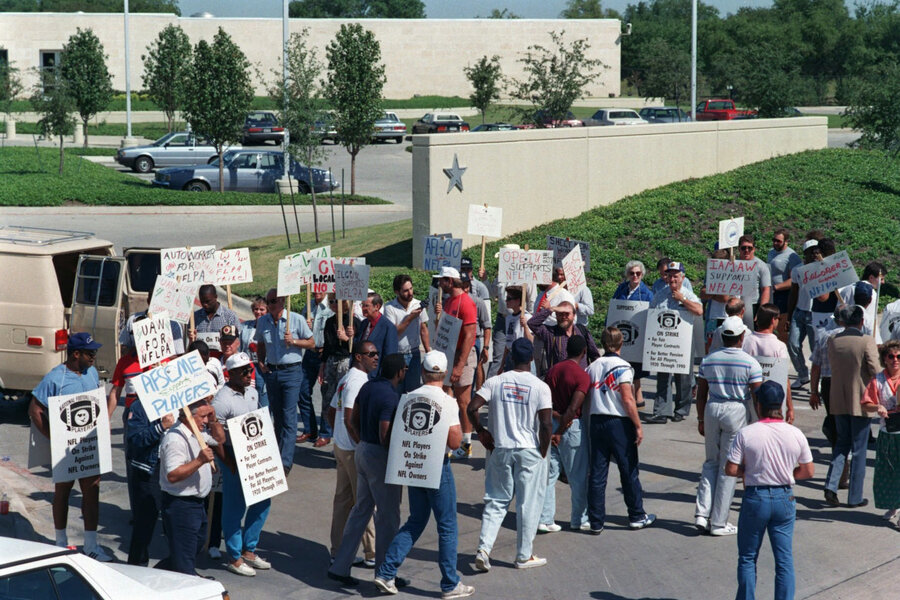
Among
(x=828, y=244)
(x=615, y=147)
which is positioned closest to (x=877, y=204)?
(x=615, y=147)

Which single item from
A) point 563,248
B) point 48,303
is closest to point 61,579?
point 48,303

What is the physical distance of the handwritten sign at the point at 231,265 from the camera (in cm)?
1259

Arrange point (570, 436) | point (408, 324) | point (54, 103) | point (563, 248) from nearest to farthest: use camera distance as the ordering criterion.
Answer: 1. point (570, 436)
2. point (408, 324)
3. point (563, 248)
4. point (54, 103)

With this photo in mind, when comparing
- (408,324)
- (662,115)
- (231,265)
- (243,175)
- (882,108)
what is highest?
(662,115)

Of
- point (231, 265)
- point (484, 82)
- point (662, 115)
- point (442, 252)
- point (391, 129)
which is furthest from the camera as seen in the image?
point (484, 82)

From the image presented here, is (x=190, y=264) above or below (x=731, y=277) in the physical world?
above

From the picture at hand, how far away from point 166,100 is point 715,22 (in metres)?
47.7

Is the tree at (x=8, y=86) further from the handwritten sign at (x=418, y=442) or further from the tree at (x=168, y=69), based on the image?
the handwritten sign at (x=418, y=442)

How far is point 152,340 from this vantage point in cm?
894

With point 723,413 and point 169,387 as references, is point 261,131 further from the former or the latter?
point 169,387

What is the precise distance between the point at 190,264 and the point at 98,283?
1.23 meters

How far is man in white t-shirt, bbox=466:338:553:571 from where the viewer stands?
834 centimetres

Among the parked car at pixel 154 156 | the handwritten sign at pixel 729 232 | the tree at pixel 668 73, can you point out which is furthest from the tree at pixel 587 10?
the handwritten sign at pixel 729 232

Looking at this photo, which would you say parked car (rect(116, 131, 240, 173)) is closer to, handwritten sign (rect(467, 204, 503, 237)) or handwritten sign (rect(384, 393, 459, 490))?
handwritten sign (rect(467, 204, 503, 237))
